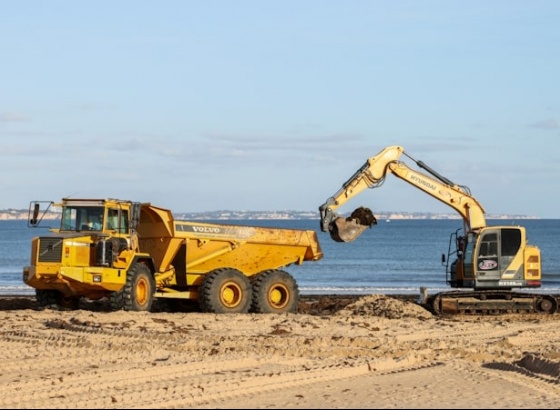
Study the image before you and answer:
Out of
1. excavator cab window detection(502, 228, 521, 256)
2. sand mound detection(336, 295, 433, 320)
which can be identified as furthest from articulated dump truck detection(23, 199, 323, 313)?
excavator cab window detection(502, 228, 521, 256)

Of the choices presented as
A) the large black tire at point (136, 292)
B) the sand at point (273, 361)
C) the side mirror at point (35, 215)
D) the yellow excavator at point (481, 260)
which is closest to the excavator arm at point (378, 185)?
the yellow excavator at point (481, 260)

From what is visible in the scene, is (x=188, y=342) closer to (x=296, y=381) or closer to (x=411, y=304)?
(x=296, y=381)

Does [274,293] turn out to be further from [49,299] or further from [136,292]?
[49,299]

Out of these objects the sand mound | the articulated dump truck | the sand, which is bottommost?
the sand

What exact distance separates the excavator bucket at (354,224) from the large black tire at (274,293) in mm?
1563

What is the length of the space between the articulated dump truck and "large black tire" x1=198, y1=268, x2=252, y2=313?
0.07 ft

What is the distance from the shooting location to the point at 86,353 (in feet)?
61.1

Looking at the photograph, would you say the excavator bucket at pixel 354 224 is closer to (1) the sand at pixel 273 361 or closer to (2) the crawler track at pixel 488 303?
(1) the sand at pixel 273 361

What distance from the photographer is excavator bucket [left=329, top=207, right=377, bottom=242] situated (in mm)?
26547

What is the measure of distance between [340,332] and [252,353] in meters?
4.34

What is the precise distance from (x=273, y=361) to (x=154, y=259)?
9207 millimetres

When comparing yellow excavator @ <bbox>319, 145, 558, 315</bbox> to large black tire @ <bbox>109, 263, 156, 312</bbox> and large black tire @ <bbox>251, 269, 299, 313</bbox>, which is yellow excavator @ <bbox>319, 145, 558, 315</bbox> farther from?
large black tire @ <bbox>109, 263, 156, 312</bbox>

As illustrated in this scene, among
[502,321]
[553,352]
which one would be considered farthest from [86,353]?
[502,321]

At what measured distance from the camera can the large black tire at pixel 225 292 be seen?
84.4 feet
